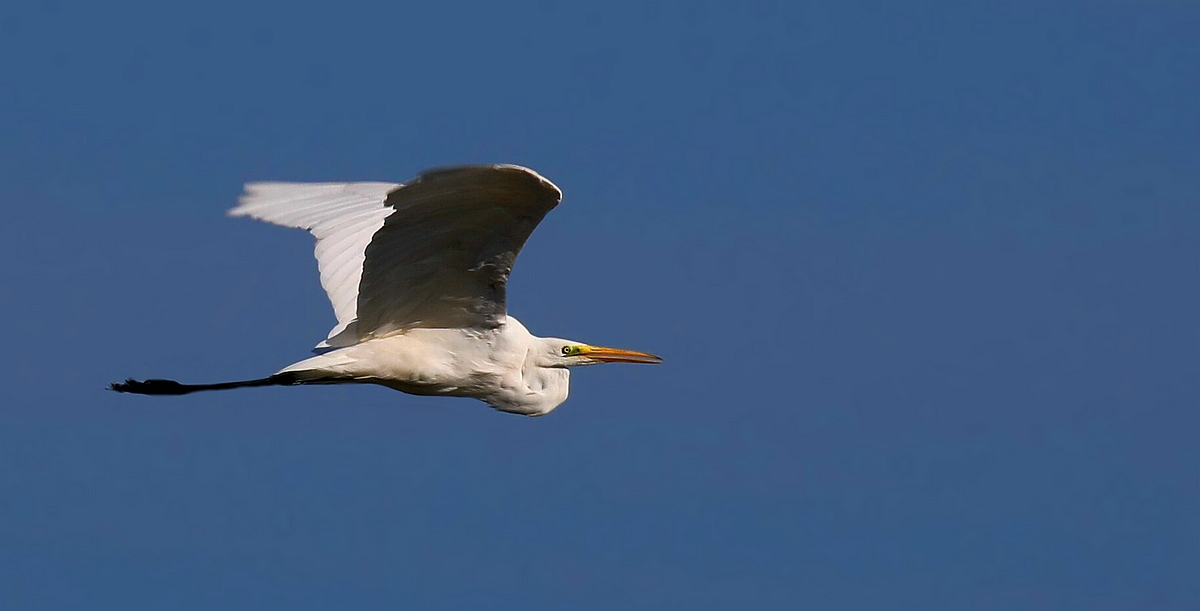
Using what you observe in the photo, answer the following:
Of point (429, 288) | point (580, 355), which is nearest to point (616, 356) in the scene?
point (580, 355)

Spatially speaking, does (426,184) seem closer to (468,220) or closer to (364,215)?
(468,220)

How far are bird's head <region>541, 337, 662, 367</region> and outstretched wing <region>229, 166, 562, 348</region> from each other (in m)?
0.74

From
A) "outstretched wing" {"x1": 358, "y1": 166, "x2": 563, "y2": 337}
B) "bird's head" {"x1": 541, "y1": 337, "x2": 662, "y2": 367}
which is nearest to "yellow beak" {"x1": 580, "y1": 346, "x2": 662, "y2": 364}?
"bird's head" {"x1": 541, "y1": 337, "x2": 662, "y2": 367}

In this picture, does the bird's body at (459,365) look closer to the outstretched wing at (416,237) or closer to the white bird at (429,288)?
the white bird at (429,288)

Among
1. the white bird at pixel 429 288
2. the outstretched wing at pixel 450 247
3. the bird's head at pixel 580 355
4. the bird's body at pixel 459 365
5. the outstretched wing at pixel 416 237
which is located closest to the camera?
the outstretched wing at pixel 450 247

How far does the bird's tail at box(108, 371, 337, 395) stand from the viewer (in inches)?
332

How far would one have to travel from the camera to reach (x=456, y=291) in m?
8.83

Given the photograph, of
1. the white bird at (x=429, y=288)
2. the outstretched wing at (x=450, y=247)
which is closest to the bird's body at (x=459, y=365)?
the white bird at (x=429, y=288)

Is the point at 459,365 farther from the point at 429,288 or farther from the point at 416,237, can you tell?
the point at 416,237

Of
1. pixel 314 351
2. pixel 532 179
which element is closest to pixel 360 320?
pixel 314 351

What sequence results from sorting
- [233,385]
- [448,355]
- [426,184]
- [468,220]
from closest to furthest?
[426,184]
[468,220]
[233,385]
[448,355]

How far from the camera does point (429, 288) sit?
28.8ft

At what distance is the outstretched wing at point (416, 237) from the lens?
24.6 ft

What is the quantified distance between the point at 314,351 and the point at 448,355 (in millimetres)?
766
